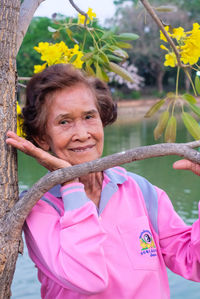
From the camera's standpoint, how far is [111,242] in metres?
1.15

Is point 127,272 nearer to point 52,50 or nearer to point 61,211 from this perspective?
point 61,211

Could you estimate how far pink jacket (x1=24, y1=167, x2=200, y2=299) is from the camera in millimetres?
1002

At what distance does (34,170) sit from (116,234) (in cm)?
498

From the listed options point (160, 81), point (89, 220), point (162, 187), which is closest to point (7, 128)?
point (89, 220)

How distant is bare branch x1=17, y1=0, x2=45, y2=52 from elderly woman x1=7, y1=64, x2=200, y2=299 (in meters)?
0.14

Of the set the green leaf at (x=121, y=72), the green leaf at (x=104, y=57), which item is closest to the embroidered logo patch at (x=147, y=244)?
the green leaf at (x=121, y=72)

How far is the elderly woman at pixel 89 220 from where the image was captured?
1014 mm

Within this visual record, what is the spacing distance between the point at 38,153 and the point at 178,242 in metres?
0.47

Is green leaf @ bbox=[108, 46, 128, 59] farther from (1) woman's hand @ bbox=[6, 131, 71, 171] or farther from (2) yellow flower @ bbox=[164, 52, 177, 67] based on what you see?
(1) woman's hand @ bbox=[6, 131, 71, 171]

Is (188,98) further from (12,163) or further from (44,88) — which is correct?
(12,163)

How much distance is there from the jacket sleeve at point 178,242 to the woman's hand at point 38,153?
1.11ft

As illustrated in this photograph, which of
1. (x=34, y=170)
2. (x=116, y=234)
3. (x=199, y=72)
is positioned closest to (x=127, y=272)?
(x=116, y=234)

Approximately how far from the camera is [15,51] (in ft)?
3.94

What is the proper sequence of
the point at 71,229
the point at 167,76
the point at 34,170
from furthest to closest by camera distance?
the point at 167,76 < the point at 34,170 < the point at 71,229
